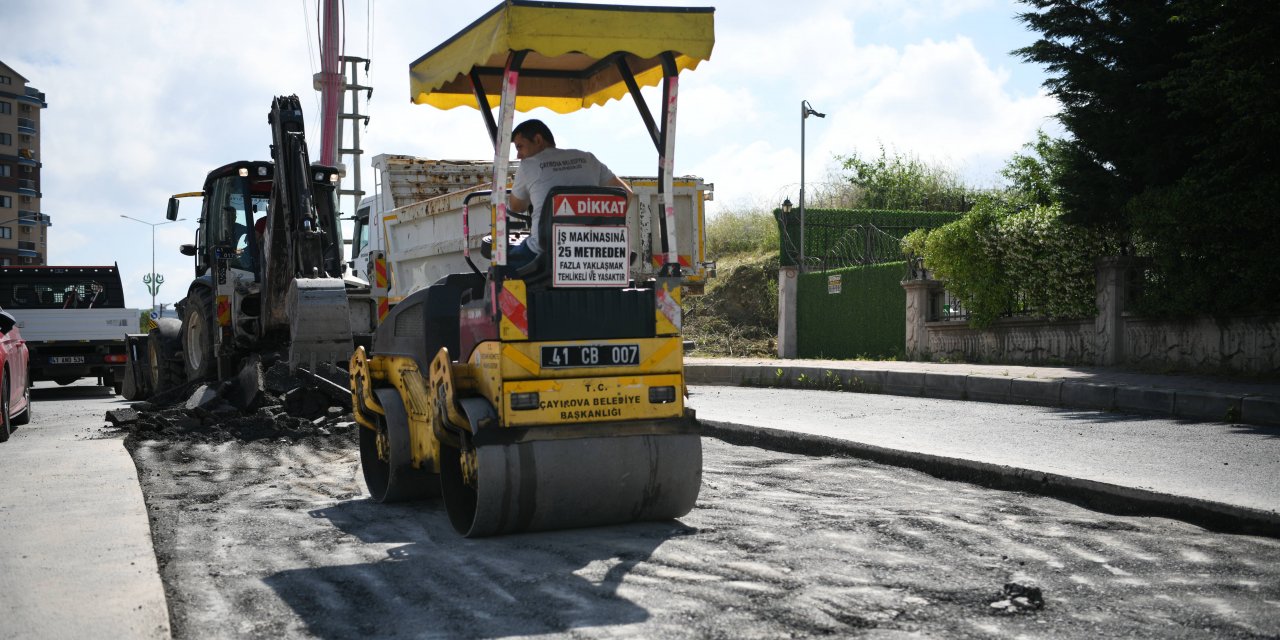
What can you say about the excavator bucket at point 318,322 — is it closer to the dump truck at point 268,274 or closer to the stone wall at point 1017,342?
the dump truck at point 268,274

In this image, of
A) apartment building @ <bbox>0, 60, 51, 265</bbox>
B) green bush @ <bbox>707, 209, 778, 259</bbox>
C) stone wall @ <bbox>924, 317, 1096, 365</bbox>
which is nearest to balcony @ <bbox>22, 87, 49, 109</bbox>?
apartment building @ <bbox>0, 60, 51, 265</bbox>

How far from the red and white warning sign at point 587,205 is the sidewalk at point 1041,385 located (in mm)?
7704

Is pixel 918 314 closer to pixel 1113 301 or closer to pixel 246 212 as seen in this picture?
pixel 1113 301

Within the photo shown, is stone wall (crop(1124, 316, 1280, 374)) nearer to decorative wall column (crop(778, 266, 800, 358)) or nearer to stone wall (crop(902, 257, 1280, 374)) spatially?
stone wall (crop(902, 257, 1280, 374))

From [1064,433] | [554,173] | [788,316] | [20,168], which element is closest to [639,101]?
[554,173]

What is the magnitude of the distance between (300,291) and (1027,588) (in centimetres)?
832

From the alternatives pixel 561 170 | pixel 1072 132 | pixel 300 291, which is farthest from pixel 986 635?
pixel 1072 132

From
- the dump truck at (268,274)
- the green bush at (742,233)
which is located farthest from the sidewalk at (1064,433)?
the green bush at (742,233)

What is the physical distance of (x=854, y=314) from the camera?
23.0 meters

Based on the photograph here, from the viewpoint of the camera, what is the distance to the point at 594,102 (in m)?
7.89

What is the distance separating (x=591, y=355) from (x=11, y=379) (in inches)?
345

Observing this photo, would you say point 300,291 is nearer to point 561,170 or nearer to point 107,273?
point 561,170

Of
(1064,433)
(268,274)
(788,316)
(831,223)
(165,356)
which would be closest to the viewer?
(1064,433)

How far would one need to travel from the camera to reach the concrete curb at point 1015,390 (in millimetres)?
11359
